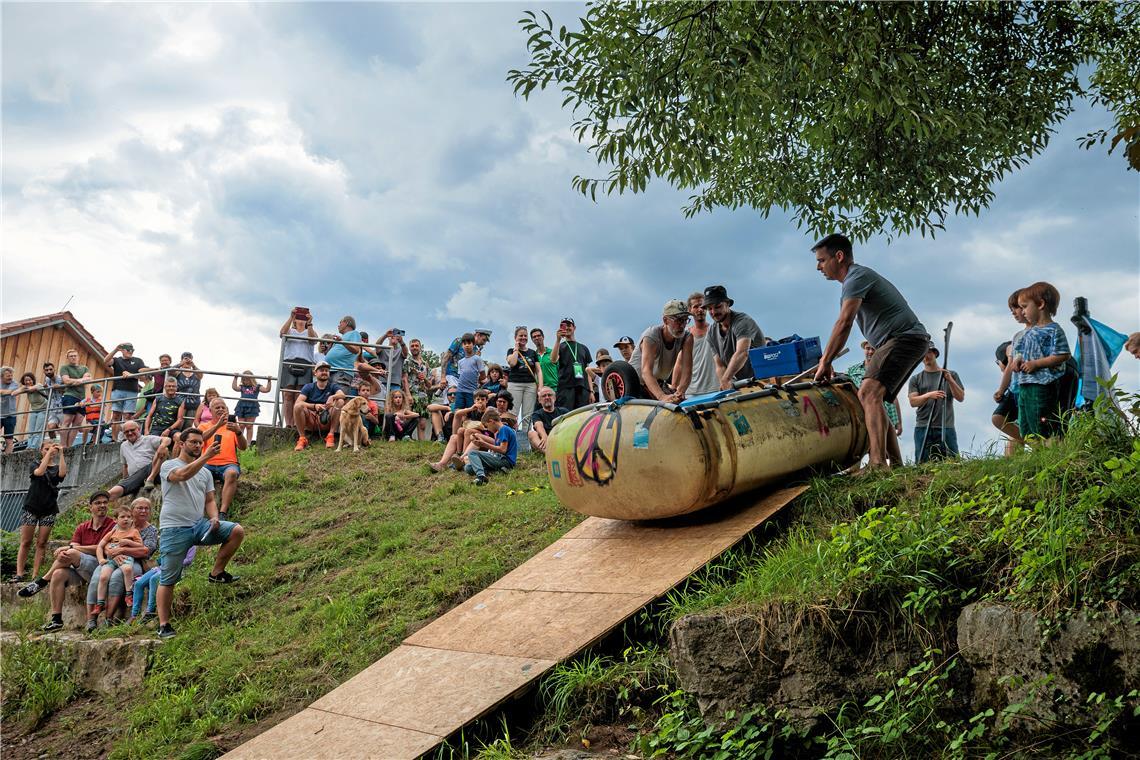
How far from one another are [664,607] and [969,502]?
1.99 meters

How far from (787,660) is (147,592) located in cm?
751

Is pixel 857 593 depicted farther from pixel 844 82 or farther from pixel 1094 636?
pixel 844 82

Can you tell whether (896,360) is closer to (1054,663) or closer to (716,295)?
→ (716,295)

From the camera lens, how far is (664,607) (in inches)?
237

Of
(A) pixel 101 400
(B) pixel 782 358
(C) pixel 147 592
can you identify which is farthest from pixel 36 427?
(B) pixel 782 358

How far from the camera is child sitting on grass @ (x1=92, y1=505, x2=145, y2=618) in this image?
9.98 m

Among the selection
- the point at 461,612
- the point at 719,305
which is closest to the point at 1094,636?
the point at 461,612

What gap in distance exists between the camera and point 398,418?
15.5 metres

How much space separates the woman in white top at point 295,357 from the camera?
1599 cm

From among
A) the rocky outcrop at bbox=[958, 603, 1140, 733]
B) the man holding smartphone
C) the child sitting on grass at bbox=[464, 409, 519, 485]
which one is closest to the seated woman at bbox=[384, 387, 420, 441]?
the child sitting on grass at bbox=[464, 409, 519, 485]

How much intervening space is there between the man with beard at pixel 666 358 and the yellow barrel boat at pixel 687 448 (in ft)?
3.67

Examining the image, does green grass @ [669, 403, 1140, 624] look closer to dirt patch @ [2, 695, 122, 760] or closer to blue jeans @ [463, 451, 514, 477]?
dirt patch @ [2, 695, 122, 760]

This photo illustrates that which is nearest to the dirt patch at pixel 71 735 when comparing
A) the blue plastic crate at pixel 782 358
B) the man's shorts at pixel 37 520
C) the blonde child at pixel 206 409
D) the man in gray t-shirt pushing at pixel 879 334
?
the man's shorts at pixel 37 520

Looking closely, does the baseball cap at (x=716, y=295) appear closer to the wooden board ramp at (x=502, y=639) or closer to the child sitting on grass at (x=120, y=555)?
the wooden board ramp at (x=502, y=639)
